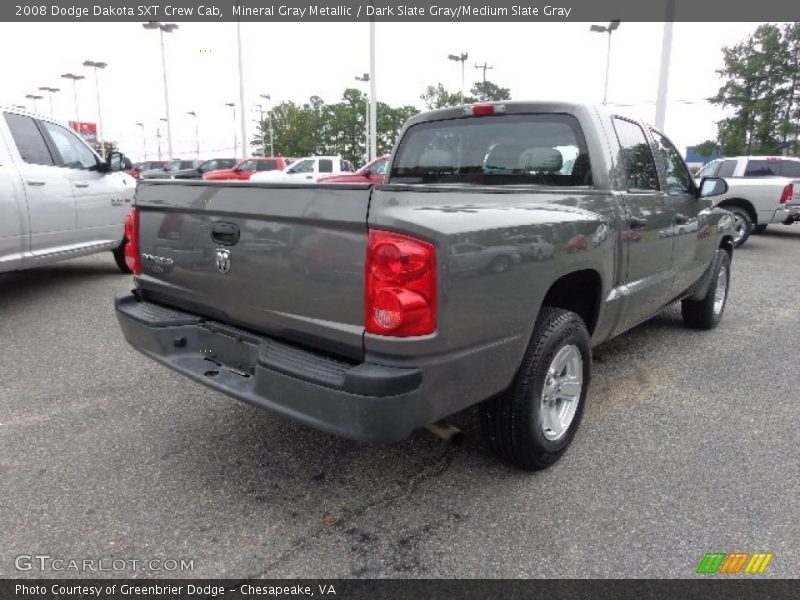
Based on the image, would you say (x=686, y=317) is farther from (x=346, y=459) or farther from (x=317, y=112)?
(x=317, y=112)

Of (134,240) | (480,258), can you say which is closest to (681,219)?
(480,258)

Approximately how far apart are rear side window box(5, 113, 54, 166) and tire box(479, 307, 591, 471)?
17.4 feet

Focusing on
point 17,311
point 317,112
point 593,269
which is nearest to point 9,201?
point 17,311

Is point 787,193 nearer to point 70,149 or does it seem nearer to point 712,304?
point 712,304

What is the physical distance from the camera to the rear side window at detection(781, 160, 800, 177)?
40.7ft

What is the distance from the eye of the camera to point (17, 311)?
19.1 feet

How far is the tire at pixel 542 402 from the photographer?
2.67 meters

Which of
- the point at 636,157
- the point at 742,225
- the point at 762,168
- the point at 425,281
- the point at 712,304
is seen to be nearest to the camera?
the point at 425,281

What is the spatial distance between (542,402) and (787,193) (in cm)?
1153

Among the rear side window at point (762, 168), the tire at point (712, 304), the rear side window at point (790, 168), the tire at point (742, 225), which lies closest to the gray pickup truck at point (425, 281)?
the tire at point (712, 304)

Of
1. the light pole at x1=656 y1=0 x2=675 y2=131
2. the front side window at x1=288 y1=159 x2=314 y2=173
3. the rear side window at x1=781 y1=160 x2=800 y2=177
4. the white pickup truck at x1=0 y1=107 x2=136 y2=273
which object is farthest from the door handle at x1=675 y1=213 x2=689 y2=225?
the front side window at x1=288 y1=159 x2=314 y2=173

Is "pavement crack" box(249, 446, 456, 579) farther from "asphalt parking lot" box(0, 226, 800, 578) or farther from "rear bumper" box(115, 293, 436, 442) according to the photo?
"rear bumper" box(115, 293, 436, 442)

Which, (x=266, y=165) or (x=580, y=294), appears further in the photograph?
(x=266, y=165)

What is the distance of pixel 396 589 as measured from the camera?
2.12 metres
